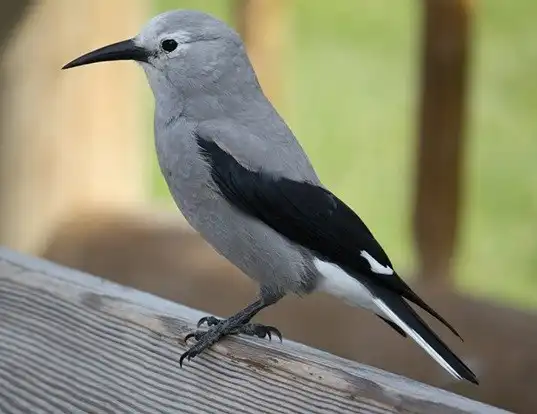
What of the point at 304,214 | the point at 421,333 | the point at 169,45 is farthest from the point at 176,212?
the point at 421,333

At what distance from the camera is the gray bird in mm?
1465

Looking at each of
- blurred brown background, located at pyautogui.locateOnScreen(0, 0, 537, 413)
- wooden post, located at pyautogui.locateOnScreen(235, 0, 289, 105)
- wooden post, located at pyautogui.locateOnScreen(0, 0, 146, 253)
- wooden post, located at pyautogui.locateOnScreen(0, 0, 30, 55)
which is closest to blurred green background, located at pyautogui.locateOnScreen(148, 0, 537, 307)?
blurred brown background, located at pyautogui.locateOnScreen(0, 0, 537, 413)

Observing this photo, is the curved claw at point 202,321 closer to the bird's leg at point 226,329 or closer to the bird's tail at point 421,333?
the bird's leg at point 226,329

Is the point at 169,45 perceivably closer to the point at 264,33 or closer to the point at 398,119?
the point at 264,33

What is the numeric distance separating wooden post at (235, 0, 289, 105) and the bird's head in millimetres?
2145

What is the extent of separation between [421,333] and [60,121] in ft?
8.34

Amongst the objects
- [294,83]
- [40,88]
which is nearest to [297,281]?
[40,88]

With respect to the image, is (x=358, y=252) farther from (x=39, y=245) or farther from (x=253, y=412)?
(x=39, y=245)

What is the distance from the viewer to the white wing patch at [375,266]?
1.42 meters

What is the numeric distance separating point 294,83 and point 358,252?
5530mm

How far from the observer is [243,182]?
1.48m

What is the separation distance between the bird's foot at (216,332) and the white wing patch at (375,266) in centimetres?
21

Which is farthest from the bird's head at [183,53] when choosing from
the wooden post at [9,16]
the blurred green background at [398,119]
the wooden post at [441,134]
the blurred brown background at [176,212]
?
the blurred green background at [398,119]

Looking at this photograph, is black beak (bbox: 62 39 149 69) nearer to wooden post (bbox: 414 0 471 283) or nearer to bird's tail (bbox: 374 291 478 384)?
bird's tail (bbox: 374 291 478 384)
